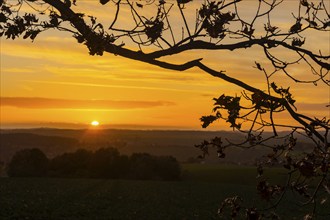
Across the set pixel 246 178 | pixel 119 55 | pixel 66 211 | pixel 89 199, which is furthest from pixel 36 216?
pixel 246 178

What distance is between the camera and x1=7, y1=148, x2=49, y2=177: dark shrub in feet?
333

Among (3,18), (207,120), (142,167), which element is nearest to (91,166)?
(142,167)

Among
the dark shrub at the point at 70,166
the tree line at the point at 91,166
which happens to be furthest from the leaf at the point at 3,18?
the dark shrub at the point at 70,166

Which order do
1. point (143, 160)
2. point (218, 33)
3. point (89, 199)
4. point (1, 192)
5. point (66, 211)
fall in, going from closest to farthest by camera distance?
point (218, 33) → point (66, 211) → point (89, 199) → point (1, 192) → point (143, 160)

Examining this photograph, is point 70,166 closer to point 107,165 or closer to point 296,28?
point 107,165

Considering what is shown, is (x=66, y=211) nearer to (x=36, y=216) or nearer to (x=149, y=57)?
(x=36, y=216)

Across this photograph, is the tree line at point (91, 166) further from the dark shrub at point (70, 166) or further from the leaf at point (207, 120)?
the leaf at point (207, 120)

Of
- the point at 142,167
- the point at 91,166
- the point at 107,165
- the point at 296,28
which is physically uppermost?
the point at 296,28

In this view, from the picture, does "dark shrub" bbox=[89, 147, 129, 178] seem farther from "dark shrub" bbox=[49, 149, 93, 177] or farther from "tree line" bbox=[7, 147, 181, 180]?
"dark shrub" bbox=[49, 149, 93, 177]

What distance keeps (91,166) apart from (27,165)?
38.5ft

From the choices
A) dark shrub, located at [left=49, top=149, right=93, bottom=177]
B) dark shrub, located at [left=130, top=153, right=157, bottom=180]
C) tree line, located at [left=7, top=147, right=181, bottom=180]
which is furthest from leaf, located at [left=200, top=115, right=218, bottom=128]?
dark shrub, located at [left=49, top=149, right=93, bottom=177]

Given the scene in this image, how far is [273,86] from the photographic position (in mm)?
6137

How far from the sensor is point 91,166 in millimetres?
102688

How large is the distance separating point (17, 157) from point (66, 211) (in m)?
64.4
